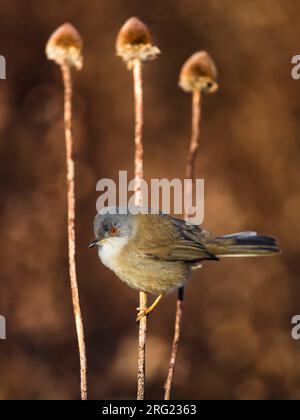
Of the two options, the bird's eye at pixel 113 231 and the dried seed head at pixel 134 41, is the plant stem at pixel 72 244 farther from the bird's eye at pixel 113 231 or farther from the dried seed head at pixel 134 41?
the bird's eye at pixel 113 231

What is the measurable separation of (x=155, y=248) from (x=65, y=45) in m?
1.19

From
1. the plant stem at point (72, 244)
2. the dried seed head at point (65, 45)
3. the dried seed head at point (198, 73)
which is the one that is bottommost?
the plant stem at point (72, 244)

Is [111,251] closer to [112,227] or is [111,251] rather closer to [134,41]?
[112,227]

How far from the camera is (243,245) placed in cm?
324

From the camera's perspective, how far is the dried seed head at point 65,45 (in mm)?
2432

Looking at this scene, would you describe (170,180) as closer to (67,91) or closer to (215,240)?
(215,240)

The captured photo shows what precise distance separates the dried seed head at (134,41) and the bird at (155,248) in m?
0.75

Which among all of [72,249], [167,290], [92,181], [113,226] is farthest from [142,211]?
[92,181]

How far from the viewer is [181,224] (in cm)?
333

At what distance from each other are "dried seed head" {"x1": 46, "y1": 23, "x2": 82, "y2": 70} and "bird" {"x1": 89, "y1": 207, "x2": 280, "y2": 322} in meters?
0.81

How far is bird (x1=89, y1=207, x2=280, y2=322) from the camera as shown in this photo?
3.06 m

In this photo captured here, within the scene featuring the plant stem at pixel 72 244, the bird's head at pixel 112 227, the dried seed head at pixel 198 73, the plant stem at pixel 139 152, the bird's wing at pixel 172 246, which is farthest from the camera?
the bird's wing at pixel 172 246

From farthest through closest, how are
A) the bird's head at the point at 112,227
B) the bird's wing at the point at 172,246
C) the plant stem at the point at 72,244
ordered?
the bird's wing at the point at 172,246, the bird's head at the point at 112,227, the plant stem at the point at 72,244

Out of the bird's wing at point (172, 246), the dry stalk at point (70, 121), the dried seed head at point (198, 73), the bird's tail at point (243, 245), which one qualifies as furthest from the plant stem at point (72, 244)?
the bird's tail at point (243, 245)
